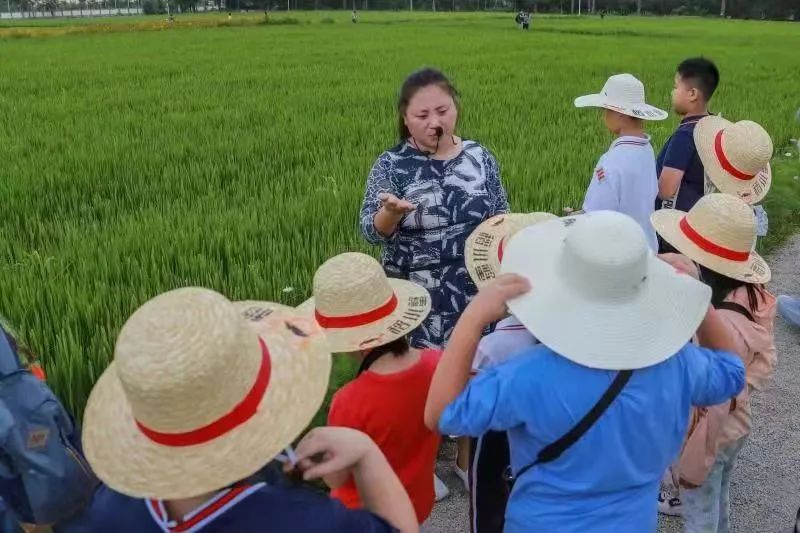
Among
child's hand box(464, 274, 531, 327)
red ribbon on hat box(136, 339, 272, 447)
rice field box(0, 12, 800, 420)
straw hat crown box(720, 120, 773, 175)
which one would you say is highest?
straw hat crown box(720, 120, 773, 175)

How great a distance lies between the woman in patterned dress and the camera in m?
2.50

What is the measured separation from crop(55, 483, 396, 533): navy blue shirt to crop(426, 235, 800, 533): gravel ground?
4.57 ft

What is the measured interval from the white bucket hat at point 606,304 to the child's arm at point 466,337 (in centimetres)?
3

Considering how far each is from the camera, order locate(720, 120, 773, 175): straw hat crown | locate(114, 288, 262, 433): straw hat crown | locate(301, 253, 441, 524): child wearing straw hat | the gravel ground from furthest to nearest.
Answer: locate(720, 120, 773, 175): straw hat crown, the gravel ground, locate(301, 253, 441, 524): child wearing straw hat, locate(114, 288, 262, 433): straw hat crown

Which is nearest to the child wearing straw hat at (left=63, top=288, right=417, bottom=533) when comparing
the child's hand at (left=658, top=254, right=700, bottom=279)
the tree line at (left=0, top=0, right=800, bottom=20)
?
the child's hand at (left=658, top=254, right=700, bottom=279)

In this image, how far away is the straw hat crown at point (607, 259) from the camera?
1.29 meters

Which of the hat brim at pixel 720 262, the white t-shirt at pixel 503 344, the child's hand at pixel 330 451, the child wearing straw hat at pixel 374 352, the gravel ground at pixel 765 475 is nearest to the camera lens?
the child's hand at pixel 330 451

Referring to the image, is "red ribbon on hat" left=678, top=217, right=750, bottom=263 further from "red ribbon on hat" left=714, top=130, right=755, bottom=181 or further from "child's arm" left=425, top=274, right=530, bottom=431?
"red ribbon on hat" left=714, top=130, right=755, bottom=181

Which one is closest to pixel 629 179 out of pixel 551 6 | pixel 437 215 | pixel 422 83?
pixel 437 215

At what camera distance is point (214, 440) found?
105 centimetres

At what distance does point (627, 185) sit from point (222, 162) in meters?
4.25

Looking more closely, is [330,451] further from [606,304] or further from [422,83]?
[422,83]

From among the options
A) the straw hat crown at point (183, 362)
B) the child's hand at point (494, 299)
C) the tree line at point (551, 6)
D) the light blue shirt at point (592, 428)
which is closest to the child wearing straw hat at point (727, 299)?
the light blue shirt at point (592, 428)

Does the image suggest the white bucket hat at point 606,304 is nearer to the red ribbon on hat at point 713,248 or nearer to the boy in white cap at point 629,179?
the red ribbon on hat at point 713,248
